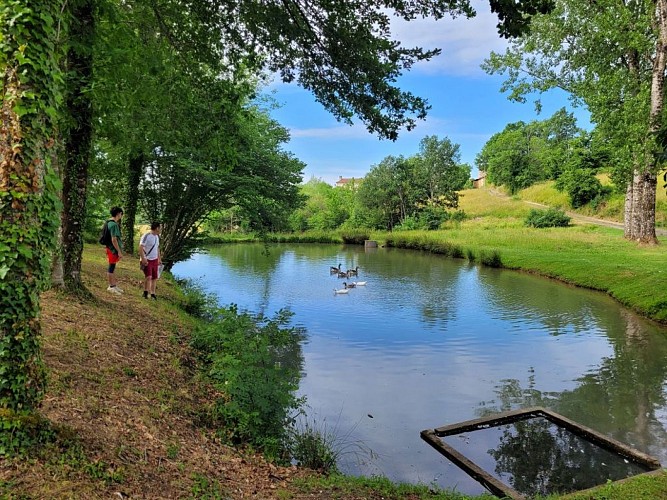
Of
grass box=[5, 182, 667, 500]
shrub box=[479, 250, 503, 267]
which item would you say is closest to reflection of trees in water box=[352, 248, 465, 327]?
shrub box=[479, 250, 503, 267]

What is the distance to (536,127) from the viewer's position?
86.6m

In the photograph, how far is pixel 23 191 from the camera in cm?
319

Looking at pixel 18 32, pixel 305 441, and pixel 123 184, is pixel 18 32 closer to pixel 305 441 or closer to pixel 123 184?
pixel 305 441

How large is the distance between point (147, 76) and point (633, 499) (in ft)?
27.5

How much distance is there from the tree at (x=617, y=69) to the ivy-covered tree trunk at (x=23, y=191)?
64.4 feet

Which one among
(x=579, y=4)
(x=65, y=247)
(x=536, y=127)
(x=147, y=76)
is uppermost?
Answer: (x=536, y=127)

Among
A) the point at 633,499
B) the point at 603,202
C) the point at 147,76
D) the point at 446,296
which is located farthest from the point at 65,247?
the point at 603,202

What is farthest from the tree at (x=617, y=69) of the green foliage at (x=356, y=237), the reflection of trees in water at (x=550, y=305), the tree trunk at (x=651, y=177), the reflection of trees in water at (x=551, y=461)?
the green foliage at (x=356, y=237)

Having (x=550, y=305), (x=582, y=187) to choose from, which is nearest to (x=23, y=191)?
(x=550, y=305)

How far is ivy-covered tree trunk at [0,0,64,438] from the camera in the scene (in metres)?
Answer: 3.11

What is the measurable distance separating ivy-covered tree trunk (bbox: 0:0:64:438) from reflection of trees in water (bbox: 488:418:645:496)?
206 inches

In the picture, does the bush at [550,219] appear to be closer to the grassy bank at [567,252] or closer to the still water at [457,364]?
the grassy bank at [567,252]

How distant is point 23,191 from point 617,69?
98.8ft

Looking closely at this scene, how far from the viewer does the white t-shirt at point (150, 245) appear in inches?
405
